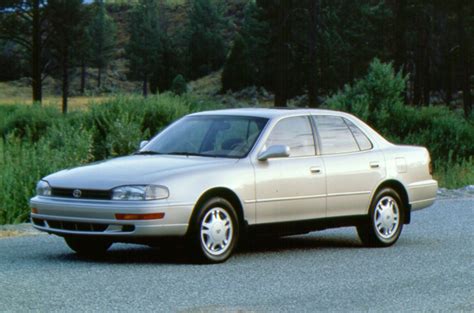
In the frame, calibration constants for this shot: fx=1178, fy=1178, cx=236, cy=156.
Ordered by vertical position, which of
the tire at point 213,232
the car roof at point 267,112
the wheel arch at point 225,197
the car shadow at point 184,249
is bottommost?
the car shadow at point 184,249

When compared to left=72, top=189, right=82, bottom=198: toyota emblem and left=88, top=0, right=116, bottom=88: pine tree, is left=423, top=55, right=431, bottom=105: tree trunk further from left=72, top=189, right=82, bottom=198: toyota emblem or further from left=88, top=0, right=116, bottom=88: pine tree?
left=72, top=189, right=82, bottom=198: toyota emblem

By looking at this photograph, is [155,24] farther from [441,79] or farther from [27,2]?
[27,2]

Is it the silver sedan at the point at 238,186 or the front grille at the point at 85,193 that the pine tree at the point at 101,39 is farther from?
the front grille at the point at 85,193

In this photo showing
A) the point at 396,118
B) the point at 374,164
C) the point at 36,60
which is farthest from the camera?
the point at 36,60

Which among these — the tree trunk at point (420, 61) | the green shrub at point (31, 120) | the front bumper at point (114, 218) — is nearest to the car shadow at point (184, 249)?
the front bumper at point (114, 218)

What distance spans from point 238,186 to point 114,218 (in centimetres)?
131

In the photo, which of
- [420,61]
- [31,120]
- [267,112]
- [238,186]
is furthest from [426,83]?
[238,186]

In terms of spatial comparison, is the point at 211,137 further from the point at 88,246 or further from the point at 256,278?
the point at 256,278

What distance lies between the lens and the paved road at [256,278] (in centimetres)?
880

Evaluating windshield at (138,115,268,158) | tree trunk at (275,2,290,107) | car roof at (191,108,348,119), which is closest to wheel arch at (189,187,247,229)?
windshield at (138,115,268,158)

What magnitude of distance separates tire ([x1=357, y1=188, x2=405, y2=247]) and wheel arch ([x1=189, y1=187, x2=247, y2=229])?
200cm

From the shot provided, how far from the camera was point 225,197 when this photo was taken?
11.2 meters

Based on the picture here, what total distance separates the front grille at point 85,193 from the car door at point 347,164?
2.67 metres

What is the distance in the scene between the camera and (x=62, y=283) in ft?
31.8
